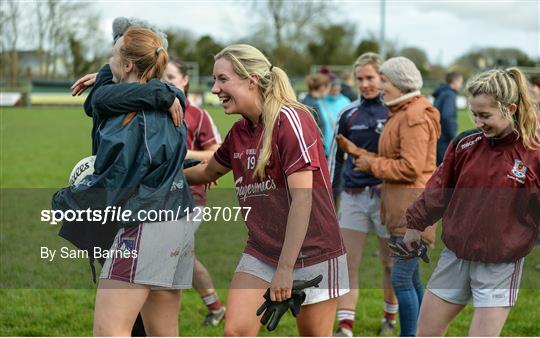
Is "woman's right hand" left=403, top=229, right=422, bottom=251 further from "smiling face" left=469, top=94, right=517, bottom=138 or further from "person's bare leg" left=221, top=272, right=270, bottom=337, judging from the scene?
"person's bare leg" left=221, top=272, right=270, bottom=337

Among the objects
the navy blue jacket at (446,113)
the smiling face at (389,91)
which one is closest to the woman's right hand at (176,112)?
the smiling face at (389,91)

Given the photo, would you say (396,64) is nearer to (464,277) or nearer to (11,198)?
(464,277)

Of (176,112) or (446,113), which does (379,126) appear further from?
(446,113)

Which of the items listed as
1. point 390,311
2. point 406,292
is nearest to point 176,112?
point 406,292

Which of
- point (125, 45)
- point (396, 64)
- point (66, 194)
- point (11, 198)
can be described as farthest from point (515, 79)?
point (11, 198)

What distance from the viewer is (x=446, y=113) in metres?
10.0

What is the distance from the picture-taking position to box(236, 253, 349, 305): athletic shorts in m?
3.57

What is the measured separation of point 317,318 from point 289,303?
0.82ft

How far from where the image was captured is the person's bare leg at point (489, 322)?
3619mm

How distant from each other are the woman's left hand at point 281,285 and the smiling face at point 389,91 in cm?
212

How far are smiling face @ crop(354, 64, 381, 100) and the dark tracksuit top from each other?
6.74 feet

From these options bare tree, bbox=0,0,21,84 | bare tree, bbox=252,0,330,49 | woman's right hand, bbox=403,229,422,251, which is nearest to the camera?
woman's right hand, bbox=403,229,422,251

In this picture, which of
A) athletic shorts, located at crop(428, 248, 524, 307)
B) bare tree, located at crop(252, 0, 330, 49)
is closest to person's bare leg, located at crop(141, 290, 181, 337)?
athletic shorts, located at crop(428, 248, 524, 307)

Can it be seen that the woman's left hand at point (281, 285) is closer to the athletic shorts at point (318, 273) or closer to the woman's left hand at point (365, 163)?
the athletic shorts at point (318, 273)
